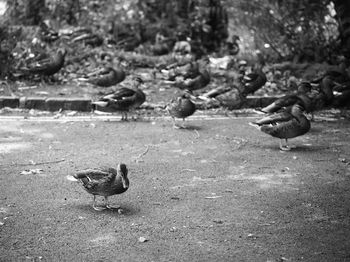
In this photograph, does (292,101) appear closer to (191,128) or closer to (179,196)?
(191,128)

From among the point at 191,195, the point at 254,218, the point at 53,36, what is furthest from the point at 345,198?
the point at 53,36

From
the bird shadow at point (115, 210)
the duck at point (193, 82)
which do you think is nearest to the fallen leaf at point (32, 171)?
the bird shadow at point (115, 210)

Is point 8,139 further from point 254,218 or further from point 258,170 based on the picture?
point 254,218

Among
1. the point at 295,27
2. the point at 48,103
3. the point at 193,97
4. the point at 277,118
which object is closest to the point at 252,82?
the point at 193,97

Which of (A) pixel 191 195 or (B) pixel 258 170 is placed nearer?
(A) pixel 191 195

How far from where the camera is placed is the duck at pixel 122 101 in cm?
1085

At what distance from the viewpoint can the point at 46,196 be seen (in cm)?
675

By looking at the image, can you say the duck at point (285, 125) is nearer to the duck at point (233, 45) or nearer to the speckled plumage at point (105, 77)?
the speckled plumage at point (105, 77)

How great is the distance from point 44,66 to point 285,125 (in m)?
6.46

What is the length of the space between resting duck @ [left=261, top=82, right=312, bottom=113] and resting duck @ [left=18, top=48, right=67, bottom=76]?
543 centimetres

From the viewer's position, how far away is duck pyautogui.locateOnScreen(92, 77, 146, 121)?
10852 mm

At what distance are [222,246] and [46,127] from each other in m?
5.63

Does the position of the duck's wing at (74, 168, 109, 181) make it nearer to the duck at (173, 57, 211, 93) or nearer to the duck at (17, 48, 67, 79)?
the duck at (173, 57, 211, 93)

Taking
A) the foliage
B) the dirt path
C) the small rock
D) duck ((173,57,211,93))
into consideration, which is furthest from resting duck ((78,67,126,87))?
the small rock
